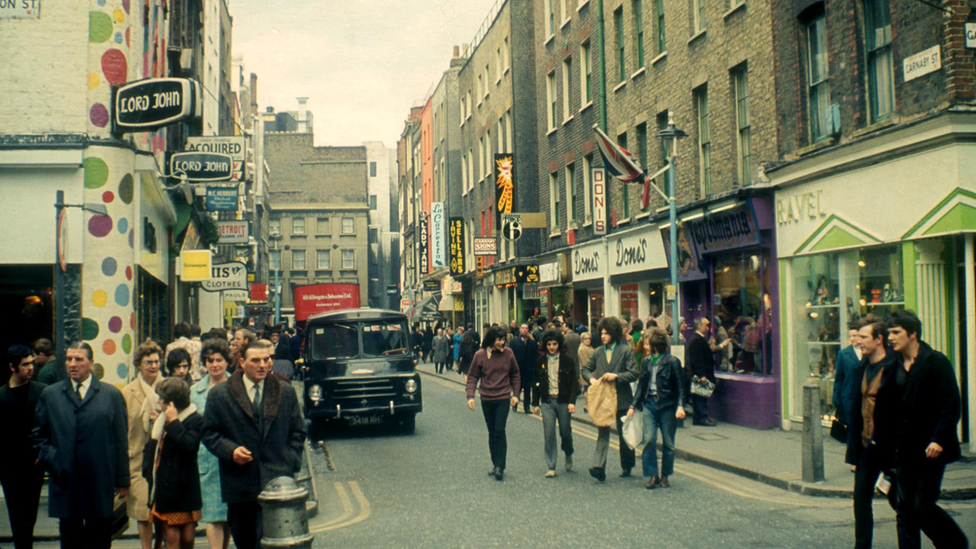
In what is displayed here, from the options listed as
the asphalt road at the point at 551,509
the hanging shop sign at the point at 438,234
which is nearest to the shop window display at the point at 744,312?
the asphalt road at the point at 551,509

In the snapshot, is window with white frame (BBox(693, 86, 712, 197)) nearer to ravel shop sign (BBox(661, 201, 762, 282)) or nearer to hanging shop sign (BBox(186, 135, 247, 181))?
ravel shop sign (BBox(661, 201, 762, 282))

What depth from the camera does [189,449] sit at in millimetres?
6629

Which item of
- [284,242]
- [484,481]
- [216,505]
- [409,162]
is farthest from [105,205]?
[284,242]

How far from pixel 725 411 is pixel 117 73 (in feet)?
37.8

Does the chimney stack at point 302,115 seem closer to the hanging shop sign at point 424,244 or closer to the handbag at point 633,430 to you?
the hanging shop sign at point 424,244

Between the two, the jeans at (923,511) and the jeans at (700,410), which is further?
the jeans at (700,410)

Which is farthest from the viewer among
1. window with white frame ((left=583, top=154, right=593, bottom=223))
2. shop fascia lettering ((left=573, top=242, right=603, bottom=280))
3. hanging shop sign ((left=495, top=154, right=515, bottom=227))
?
hanging shop sign ((left=495, top=154, right=515, bottom=227))

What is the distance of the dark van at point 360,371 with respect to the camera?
16594mm

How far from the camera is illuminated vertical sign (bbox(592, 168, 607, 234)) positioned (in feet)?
84.2

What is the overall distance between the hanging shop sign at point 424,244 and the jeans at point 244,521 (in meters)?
52.3

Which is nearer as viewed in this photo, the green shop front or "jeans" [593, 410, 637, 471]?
"jeans" [593, 410, 637, 471]

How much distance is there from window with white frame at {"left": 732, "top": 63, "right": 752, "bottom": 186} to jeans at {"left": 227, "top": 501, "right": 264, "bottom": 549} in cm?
1344

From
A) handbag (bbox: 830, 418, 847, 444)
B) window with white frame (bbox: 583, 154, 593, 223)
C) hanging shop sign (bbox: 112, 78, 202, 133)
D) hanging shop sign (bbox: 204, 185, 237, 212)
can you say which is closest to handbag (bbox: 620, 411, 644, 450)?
handbag (bbox: 830, 418, 847, 444)

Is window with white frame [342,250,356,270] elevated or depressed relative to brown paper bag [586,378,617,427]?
elevated
